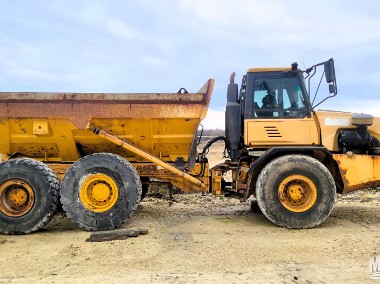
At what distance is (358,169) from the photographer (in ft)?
22.8

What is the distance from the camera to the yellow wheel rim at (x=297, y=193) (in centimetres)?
671

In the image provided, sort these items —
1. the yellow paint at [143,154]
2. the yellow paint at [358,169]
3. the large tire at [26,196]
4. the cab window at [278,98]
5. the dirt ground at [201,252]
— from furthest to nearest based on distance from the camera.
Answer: the cab window at [278,98], the yellow paint at [358,169], the yellow paint at [143,154], the large tire at [26,196], the dirt ground at [201,252]

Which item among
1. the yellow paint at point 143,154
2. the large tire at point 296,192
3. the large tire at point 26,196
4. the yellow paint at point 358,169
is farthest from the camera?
the yellow paint at point 358,169

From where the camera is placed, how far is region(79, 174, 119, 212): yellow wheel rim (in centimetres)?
657

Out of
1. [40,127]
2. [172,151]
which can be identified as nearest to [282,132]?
[172,151]

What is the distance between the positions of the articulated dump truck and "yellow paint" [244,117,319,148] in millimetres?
17

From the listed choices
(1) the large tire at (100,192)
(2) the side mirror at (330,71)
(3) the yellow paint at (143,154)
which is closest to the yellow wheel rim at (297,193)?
(3) the yellow paint at (143,154)

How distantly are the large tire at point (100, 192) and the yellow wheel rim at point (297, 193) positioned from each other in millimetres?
2306

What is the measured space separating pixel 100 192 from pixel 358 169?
166 inches

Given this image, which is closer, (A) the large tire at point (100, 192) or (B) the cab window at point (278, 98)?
(A) the large tire at point (100, 192)

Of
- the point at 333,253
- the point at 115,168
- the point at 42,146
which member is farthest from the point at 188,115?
the point at 333,253

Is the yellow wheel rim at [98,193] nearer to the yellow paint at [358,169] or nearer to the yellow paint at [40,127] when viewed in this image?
the yellow paint at [40,127]

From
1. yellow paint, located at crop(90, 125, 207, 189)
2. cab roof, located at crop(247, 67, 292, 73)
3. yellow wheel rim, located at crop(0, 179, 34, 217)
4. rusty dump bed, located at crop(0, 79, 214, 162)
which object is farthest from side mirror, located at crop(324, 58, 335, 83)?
yellow wheel rim, located at crop(0, 179, 34, 217)

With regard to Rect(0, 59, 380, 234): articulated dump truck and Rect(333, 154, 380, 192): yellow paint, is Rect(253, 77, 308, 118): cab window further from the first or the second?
Rect(333, 154, 380, 192): yellow paint
